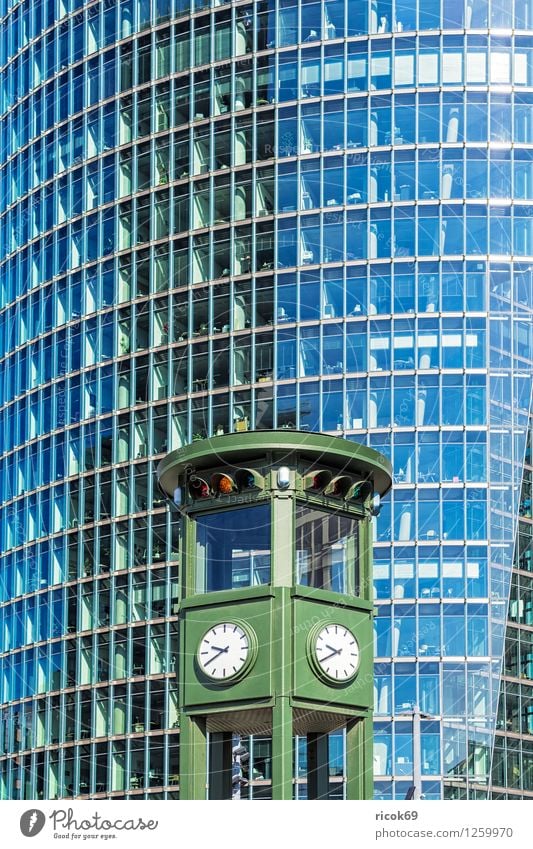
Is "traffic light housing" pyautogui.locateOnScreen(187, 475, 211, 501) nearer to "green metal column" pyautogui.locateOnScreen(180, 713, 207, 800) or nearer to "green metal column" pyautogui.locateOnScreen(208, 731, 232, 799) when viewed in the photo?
"green metal column" pyautogui.locateOnScreen(180, 713, 207, 800)

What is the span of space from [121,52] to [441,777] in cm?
4072

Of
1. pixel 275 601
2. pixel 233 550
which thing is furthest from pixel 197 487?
pixel 275 601

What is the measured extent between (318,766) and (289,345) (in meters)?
56.6

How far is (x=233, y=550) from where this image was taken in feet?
112

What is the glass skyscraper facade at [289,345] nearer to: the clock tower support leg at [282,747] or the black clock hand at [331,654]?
the black clock hand at [331,654]

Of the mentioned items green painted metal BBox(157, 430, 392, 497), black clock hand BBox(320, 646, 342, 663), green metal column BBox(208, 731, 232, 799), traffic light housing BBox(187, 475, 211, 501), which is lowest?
green metal column BBox(208, 731, 232, 799)

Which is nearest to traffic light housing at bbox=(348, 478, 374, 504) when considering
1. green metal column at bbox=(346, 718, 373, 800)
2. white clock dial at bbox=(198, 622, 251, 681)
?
white clock dial at bbox=(198, 622, 251, 681)

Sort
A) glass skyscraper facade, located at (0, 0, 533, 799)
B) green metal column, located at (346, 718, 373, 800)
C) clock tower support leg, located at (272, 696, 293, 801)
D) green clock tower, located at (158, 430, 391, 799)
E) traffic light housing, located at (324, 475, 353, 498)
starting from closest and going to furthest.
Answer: clock tower support leg, located at (272, 696, 293, 801) → green clock tower, located at (158, 430, 391, 799) → green metal column, located at (346, 718, 373, 800) → traffic light housing, located at (324, 475, 353, 498) → glass skyscraper facade, located at (0, 0, 533, 799)

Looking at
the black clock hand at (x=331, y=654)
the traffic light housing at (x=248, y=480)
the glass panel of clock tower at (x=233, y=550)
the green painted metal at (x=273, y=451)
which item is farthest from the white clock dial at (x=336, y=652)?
the green painted metal at (x=273, y=451)

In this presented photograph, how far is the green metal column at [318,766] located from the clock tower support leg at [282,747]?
49.4 inches

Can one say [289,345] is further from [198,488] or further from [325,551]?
[325,551]

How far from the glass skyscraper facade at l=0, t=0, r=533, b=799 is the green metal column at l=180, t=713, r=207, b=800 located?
166ft

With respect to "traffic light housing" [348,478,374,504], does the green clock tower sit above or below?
below

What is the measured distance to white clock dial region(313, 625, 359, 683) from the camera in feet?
108
